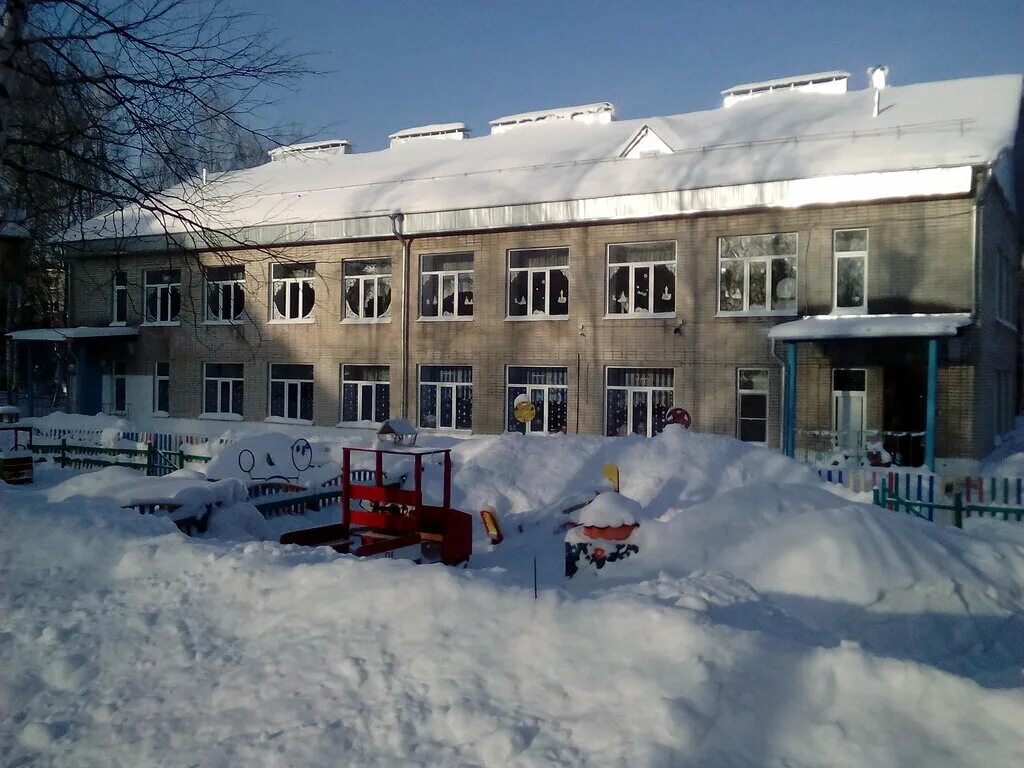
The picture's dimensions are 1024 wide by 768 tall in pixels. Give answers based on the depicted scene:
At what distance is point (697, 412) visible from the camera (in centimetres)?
2031

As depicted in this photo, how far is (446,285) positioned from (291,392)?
6507 mm

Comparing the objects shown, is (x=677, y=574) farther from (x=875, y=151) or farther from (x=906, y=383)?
(x=875, y=151)

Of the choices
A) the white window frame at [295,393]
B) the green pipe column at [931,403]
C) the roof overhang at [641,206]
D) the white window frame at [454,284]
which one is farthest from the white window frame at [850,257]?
the white window frame at [295,393]

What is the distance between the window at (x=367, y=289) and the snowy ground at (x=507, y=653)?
55.1ft

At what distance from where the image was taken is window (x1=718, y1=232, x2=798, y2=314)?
19562 mm

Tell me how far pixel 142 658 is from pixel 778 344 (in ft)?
54.9

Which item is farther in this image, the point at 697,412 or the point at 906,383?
the point at 697,412

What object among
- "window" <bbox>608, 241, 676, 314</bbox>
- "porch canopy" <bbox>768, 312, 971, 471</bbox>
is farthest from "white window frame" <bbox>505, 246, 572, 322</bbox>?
"porch canopy" <bbox>768, 312, 971, 471</bbox>

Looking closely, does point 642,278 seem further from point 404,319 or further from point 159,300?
point 159,300

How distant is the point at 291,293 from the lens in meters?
26.6

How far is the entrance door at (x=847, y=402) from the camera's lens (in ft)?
61.3

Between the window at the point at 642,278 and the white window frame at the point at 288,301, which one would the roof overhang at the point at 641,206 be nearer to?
the window at the point at 642,278

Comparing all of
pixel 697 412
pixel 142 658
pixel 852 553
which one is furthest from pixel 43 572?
pixel 697 412

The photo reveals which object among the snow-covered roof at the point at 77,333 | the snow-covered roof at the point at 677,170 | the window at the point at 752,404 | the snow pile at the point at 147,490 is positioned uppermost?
the snow-covered roof at the point at 677,170
